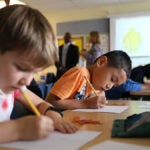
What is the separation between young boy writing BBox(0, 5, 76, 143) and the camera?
0.68m

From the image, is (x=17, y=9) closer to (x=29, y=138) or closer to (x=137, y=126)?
(x=29, y=138)

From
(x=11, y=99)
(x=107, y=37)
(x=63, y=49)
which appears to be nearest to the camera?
(x=11, y=99)

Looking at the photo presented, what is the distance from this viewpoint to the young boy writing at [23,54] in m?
0.68

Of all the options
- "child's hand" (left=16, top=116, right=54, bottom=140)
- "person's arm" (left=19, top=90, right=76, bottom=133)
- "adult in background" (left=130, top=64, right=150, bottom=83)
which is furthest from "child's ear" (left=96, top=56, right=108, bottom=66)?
"adult in background" (left=130, top=64, right=150, bottom=83)

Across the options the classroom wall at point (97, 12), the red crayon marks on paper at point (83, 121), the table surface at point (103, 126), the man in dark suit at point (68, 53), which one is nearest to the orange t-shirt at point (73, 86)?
the table surface at point (103, 126)

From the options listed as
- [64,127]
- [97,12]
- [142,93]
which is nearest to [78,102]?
[64,127]

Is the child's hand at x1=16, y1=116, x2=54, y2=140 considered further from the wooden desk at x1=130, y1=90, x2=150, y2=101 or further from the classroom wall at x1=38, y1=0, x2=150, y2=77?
the classroom wall at x1=38, y1=0, x2=150, y2=77

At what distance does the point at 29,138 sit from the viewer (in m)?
0.68

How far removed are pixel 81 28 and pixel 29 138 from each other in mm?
5364

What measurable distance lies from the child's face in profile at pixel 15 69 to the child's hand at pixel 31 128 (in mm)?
94

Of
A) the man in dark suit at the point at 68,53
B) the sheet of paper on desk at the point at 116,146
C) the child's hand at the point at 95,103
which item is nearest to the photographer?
the sheet of paper on desk at the point at 116,146

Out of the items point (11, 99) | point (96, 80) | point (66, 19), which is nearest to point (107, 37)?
point (66, 19)

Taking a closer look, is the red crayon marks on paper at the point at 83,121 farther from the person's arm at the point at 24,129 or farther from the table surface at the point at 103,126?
the person's arm at the point at 24,129

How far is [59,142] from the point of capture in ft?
2.21
